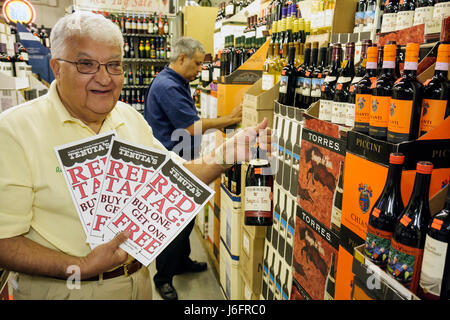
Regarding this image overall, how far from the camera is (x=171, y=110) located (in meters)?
3.13

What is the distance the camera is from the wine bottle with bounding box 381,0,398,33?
144 centimetres

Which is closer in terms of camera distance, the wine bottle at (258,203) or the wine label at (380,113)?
the wine label at (380,113)

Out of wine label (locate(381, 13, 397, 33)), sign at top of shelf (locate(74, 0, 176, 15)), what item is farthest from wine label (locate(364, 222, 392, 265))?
sign at top of shelf (locate(74, 0, 176, 15))

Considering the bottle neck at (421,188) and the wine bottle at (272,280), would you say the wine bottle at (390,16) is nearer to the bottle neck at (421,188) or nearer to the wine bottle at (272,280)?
the bottle neck at (421,188)

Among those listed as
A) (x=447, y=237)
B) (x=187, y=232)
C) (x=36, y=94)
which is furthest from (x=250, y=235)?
(x=36, y=94)

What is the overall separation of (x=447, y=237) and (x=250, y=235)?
1.68 metres

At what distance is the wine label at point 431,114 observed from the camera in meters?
1.04

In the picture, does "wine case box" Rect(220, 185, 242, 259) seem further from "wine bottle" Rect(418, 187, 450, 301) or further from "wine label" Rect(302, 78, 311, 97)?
"wine bottle" Rect(418, 187, 450, 301)

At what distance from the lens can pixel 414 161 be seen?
1.02 m

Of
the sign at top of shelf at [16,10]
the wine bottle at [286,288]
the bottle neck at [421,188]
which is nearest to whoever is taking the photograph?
the bottle neck at [421,188]

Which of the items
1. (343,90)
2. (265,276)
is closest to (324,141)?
(343,90)

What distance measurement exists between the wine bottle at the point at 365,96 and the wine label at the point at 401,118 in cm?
15

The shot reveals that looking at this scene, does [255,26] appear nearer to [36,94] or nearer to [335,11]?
[335,11]

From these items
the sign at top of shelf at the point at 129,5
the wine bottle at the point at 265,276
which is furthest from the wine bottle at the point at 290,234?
the sign at top of shelf at the point at 129,5
